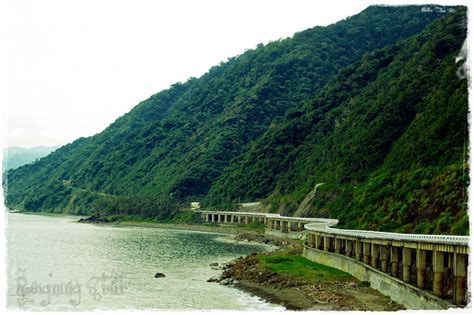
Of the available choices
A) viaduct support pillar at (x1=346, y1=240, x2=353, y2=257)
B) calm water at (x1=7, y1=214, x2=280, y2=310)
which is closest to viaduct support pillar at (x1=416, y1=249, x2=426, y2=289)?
calm water at (x1=7, y1=214, x2=280, y2=310)

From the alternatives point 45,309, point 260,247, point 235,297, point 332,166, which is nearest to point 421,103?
point 332,166

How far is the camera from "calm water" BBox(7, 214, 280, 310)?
170ft

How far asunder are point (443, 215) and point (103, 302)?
105 ft

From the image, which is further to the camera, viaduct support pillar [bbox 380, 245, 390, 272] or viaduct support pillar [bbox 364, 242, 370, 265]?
viaduct support pillar [bbox 364, 242, 370, 265]

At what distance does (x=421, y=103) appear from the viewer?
417 ft

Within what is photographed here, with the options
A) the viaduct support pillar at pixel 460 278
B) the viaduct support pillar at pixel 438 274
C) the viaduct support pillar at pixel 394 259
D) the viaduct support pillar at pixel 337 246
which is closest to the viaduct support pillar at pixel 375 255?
the viaduct support pillar at pixel 394 259

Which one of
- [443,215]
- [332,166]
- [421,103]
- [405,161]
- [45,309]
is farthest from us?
[332,166]

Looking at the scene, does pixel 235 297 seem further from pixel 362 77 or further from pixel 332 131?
pixel 362 77

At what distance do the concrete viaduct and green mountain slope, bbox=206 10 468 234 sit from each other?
607 centimetres

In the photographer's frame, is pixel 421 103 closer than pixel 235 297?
No

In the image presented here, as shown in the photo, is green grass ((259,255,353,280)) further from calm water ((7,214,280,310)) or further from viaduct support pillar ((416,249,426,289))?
viaduct support pillar ((416,249,426,289))

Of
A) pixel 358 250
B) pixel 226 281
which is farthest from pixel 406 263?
pixel 226 281

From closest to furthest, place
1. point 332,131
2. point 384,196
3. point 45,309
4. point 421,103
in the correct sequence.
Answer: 1. point 45,309
2. point 384,196
3. point 421,103
4. point 332,131

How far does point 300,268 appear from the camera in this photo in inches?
2569
